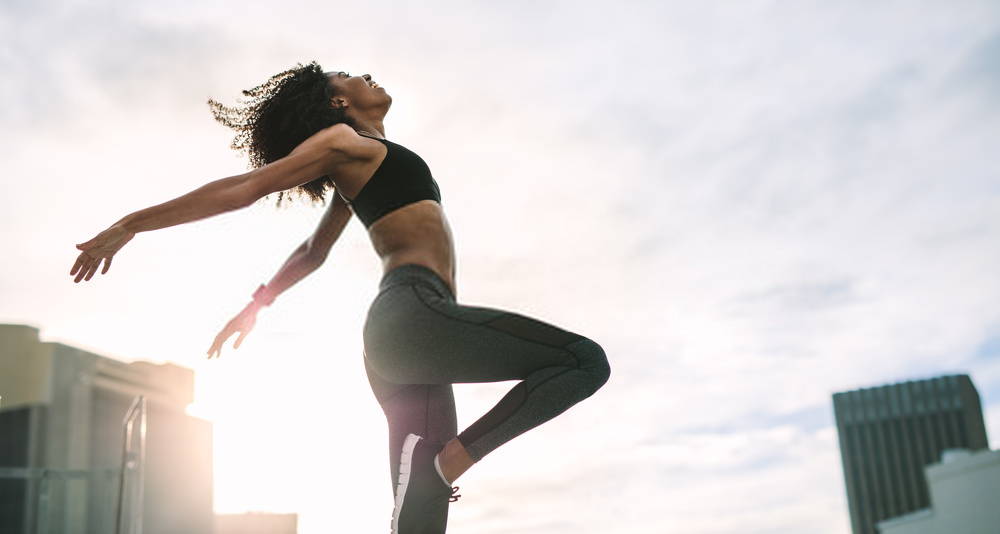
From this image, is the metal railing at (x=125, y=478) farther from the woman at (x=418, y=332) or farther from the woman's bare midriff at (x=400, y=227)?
the woman's bare midriff at (x=400, y=227)

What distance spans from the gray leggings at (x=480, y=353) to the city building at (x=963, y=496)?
8160cm

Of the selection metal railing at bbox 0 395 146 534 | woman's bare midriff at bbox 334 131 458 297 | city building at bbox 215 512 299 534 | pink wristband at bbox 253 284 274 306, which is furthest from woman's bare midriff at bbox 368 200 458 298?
city building at bbox 215 512 299 534

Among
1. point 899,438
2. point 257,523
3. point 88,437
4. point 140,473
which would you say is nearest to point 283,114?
point 140,473

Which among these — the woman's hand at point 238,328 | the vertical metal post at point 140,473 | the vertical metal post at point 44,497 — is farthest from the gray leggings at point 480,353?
the vertical metal post at point 44,497

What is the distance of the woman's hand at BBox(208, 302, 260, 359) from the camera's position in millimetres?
4066

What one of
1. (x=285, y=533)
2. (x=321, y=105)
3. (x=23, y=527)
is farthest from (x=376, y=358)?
(x=285, y=533)

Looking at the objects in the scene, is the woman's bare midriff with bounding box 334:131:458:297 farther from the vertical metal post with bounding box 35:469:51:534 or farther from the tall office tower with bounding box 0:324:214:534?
the tall office tower with bounding box 0:324:214:534

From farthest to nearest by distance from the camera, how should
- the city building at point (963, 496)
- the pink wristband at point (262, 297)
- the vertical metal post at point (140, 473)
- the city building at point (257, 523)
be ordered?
the city building at point (963, 496) < the city building at point (257, 523) < the vertical metal post at point (140, 473) < the pink wristband at point (262, 297)

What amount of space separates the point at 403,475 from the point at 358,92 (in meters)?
1.72

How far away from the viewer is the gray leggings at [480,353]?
3127 millimetres

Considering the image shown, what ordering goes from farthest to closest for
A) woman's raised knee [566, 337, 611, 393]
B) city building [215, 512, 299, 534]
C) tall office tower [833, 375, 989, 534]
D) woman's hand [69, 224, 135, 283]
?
tall office tower [833, 375, 989, 534], city building [215, 512, 299, 534], woman's raised knee [566, 337, 611, 393], woman's hand [69, 224, 135, 283]

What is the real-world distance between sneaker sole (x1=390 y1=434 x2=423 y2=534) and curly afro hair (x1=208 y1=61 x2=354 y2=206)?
1422mm

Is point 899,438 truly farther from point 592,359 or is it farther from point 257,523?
point 592,359

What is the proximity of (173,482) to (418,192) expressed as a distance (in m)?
30.8
